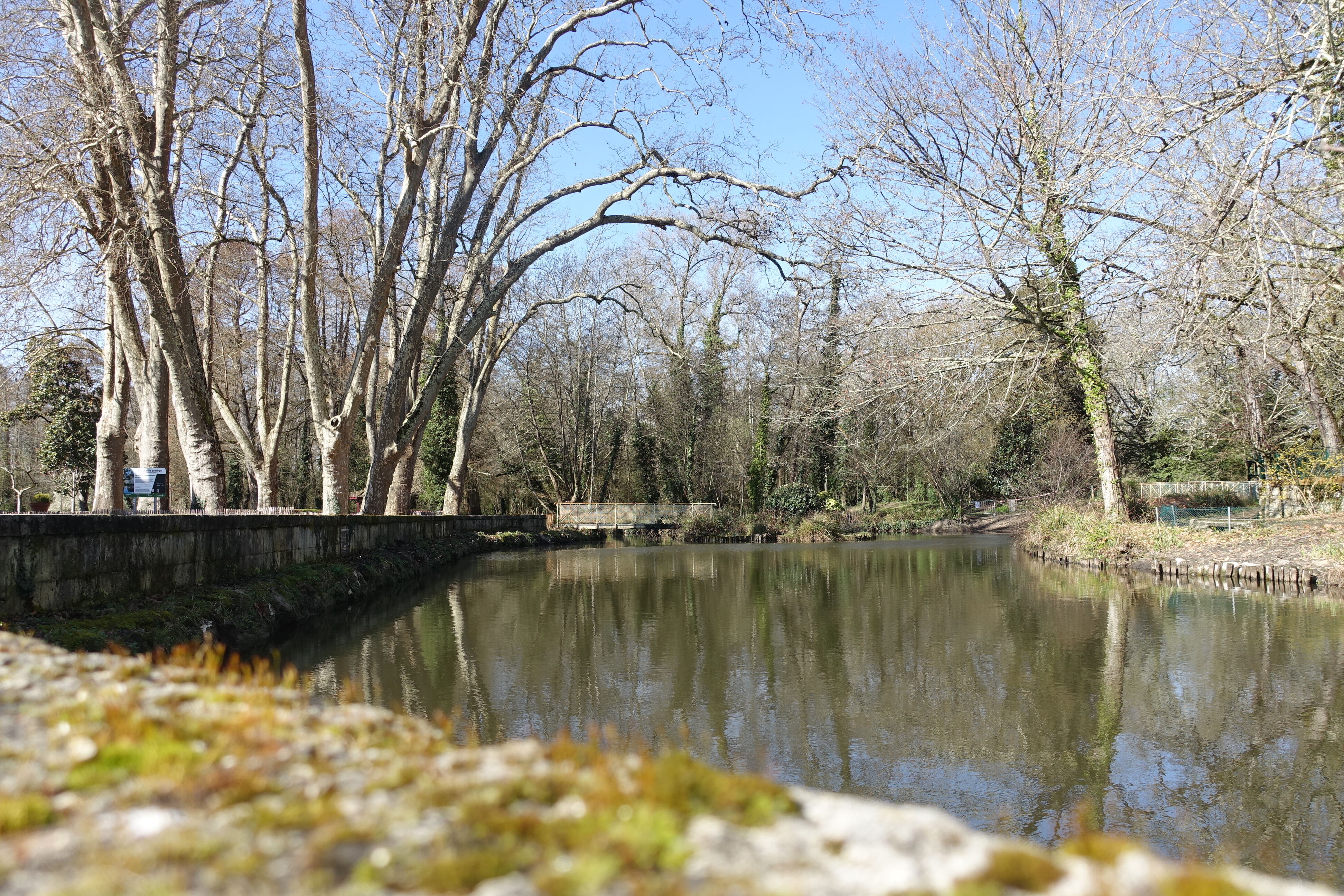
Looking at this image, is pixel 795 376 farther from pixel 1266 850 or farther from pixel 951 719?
pixel 1266 850

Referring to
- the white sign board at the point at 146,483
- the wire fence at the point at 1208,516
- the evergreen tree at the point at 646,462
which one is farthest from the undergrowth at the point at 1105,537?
the evergreen tree at the point at 646,462

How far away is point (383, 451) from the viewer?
1617 cm

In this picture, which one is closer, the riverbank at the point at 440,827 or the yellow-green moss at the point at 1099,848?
the riverbank at the point at 440,827

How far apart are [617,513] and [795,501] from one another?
732 centimetres

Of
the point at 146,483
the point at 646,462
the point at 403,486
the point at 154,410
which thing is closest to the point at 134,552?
the point at 146,483

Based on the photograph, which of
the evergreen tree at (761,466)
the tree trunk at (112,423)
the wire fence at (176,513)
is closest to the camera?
the wire fence at (176,513)

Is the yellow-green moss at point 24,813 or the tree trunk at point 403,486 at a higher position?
the tree trunk at point 403,486

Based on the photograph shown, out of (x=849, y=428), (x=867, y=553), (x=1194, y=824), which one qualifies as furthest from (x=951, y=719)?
(x=849, y=428)

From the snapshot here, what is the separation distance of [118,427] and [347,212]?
933 cm

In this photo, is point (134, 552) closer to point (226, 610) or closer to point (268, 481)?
point (226, 610)

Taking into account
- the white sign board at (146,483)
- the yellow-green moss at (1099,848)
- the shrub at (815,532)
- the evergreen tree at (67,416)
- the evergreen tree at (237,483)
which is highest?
the evergreen tree at (67,416)

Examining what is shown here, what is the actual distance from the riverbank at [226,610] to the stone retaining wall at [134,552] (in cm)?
12

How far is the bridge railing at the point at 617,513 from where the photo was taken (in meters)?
34.7

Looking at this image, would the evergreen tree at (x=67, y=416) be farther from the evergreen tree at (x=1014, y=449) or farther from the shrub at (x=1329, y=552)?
the shrub at (x=1329, y=552)
